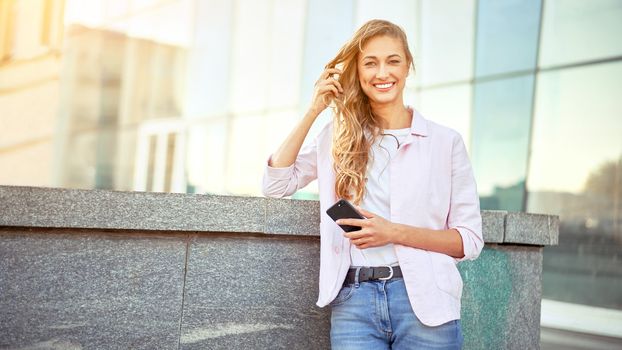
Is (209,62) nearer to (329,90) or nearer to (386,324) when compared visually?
(329,90)

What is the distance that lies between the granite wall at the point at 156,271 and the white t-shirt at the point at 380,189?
741 millimetres

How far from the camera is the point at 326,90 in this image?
9.99 ft

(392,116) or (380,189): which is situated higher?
(392,116)

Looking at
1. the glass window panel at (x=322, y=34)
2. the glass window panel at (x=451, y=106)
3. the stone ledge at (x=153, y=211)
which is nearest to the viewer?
the stone ledge at (x=153, y=211)

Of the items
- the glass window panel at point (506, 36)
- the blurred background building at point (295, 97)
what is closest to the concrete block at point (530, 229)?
the blurred background building at point (295, 97)

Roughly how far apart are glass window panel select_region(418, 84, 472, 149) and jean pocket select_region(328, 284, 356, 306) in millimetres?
9592

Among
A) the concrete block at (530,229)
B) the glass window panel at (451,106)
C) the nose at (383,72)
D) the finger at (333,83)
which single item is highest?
the glass window panel at (451,106)

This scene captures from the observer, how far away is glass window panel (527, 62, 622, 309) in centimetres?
1029

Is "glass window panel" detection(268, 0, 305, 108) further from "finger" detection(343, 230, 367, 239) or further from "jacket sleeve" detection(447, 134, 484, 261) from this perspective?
"finger" detection(343, 230, 367, 239)

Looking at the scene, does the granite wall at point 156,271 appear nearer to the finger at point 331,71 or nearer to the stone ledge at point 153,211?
Result: the stone ledge at point 153,211

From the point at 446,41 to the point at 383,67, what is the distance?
33.8 feet

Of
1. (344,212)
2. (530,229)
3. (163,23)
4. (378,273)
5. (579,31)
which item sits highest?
(163,23)

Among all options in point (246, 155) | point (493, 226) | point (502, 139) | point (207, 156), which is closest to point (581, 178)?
point (502, 139)

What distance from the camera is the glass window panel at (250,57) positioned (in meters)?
17.8
